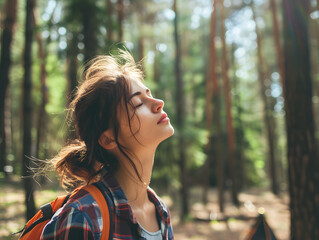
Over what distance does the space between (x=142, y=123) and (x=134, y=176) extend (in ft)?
0.94

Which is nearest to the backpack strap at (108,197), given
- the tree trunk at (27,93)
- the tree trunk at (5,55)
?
the tree trunk at (27,93)

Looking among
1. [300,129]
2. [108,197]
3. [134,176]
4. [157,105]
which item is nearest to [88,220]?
[108,197]

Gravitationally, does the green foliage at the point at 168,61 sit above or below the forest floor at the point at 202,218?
above

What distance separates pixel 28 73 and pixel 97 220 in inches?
230

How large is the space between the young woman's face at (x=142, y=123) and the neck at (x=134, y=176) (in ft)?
0.24

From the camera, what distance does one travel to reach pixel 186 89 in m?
18.2

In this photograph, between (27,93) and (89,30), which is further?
(89,30)

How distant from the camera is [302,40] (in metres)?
4.27

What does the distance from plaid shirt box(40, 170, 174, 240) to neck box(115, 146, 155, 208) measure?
110 millimetres

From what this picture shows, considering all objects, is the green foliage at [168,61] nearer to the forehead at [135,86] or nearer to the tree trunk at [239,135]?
the tree trunk at [239,135]

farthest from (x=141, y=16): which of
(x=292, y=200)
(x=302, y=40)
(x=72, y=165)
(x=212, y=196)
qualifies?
(x=72, y=165)

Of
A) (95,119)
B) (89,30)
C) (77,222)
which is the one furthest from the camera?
(89,30)

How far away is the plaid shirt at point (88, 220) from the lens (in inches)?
42.3

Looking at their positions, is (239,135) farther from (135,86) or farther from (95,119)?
(95,119)
